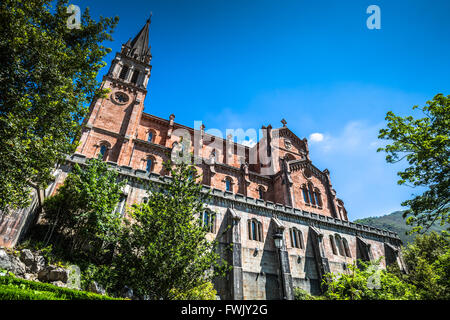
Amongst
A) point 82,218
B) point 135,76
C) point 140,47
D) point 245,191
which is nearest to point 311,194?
point 245,191

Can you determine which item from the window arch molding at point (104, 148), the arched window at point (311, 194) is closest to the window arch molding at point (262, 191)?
the arched window at point (311, 194)

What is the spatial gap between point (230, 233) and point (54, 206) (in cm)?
1310

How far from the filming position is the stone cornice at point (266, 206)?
19203 mm

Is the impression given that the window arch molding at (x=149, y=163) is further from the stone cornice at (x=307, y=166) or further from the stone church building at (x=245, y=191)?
the stone cornice at (x=307, y=166)

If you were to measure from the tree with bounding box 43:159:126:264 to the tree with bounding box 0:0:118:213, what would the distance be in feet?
10.7

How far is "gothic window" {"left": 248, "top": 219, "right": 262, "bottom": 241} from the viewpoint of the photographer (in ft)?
69.5

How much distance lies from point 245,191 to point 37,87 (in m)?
23.7

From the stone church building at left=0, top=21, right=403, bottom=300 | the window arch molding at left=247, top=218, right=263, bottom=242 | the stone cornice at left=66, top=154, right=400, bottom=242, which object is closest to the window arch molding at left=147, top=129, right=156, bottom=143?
the stone church building at left=0, top=21, right=403, bottom=300

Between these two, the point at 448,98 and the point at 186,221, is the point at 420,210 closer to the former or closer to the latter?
the point at 448,98

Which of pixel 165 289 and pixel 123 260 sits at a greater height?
pixel 123 260

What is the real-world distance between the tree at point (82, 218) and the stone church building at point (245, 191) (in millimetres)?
1869

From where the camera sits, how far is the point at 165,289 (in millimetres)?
9648

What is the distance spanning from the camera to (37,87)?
33.8 feet
